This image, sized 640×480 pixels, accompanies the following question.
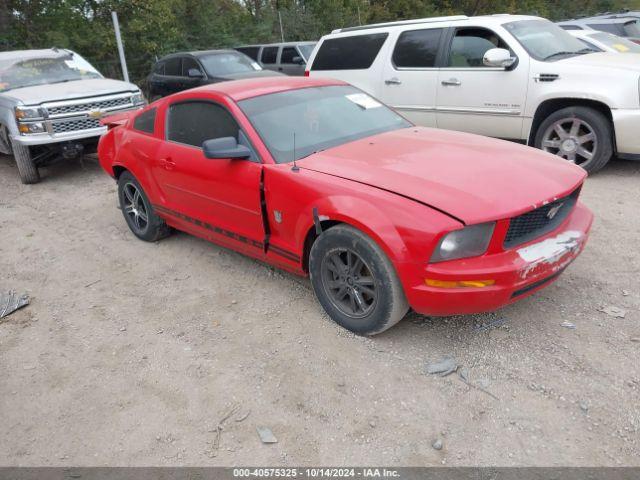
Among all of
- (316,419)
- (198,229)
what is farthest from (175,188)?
(316,419)

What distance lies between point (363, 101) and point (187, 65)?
7.78m

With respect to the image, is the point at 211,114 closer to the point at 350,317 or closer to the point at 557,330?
the point at 350,317

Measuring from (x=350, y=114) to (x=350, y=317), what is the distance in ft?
5.65

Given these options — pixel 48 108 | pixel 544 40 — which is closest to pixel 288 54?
pixel 48 108

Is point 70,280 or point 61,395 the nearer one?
point 61,395

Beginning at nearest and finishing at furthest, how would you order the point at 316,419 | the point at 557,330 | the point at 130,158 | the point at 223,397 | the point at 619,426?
the point at 619,426 → the point at 316,419 → the point at 223,397 → the point at 557,330 → the point at 130,158

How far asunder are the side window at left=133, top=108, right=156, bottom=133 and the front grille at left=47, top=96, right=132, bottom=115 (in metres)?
2.91

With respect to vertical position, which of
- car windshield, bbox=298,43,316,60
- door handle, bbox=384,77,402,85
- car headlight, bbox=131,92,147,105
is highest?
door handle, bbox=384,77,402,85

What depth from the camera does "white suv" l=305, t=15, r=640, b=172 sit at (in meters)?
5.59

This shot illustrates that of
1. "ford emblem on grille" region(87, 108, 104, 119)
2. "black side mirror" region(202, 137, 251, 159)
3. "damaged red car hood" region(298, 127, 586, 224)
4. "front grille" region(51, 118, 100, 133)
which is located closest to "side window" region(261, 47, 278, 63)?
"ford emblem on grille" region(87, 108, 104, 119)

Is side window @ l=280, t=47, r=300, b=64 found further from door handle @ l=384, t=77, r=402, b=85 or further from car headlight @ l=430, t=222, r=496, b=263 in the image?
car headlight @ l=430, t=222, r=496, b=263

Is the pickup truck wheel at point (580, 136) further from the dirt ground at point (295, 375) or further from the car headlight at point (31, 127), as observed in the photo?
the car headlight at point (31, 127)

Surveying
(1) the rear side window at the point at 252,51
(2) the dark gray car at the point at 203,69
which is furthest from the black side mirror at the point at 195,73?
(1) the rear side window at the point at 252,51

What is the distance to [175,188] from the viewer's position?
176 inches
